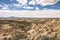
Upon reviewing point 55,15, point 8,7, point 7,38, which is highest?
point 8,7

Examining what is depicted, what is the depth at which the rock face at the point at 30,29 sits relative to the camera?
1276mm

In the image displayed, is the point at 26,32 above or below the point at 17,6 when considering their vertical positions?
below

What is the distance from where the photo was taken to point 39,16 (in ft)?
4.42

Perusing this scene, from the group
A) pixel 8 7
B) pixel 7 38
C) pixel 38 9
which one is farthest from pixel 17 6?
pixel 7 38

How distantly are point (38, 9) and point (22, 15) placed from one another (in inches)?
6.2

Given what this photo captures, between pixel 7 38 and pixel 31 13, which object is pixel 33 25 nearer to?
pixel 31 13

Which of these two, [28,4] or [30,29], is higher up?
[28,4]

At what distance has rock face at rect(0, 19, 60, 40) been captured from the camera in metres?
1.28

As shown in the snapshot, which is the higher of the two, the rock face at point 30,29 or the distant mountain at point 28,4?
the distant mountain at point 28,4

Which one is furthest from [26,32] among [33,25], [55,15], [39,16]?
[55,15]

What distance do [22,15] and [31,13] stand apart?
0.09 m

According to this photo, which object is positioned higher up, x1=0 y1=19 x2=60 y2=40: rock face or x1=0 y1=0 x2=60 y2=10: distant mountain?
x1=0 y1=0 x2=60 y2=10: distant mountain

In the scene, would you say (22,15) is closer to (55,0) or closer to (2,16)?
(2,16)

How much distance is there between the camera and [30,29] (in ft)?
4.30
